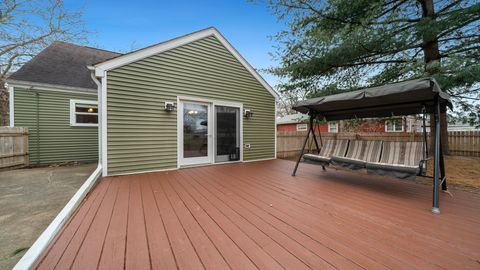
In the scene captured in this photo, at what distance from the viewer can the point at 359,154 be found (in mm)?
3799

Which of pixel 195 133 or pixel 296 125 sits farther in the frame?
pixel 296 125

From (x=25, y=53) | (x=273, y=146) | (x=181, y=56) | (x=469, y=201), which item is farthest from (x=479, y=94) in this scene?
(x=25, y=53)

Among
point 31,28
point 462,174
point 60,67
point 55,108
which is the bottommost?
point 462,174

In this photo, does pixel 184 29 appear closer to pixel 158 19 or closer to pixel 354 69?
pixel 158 19

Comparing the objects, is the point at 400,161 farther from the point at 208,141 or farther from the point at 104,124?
the point at 104,124

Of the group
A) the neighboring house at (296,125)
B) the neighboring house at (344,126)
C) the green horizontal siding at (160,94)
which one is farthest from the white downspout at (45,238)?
the neighboring house at (296,125)

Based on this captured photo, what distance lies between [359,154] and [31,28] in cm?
1417

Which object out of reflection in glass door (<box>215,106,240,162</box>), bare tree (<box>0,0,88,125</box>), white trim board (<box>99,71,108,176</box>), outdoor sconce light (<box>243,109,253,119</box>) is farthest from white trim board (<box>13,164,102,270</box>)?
bare tree (<box>0,0,88,125</box>)

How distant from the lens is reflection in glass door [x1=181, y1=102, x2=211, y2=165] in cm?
515

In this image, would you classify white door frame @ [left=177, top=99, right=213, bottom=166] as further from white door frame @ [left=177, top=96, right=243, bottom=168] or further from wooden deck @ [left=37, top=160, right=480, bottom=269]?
wooden deck @ [left=37, top=160, right=480, bottom=269]

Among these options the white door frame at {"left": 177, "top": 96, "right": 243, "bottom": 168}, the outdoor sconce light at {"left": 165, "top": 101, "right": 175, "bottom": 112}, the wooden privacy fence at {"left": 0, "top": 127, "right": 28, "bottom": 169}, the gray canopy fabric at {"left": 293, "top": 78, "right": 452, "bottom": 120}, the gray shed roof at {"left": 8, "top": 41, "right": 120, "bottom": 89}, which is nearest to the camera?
the gray canopy fabric at {"left": 293, "top": 78, "right": 452, "bottom": 120}

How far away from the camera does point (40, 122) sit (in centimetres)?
633

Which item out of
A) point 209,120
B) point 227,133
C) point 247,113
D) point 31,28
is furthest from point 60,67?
point 247,113

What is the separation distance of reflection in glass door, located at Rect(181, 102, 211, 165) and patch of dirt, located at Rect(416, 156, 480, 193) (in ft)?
17.0
